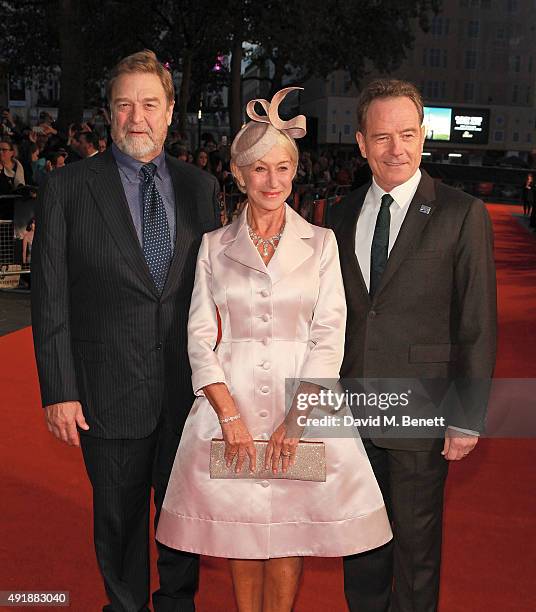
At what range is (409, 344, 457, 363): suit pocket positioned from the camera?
2811 mm

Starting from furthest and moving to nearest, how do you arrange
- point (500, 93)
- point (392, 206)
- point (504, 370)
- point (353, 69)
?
point (500, 93) < point (353, 69) < point (504, 370) < point (392, 206)

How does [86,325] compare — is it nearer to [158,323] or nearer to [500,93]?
[158,323]

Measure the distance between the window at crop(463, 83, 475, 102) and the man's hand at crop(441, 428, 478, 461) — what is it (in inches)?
2603

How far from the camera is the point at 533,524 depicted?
4.42 metres

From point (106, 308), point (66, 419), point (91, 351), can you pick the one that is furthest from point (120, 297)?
point (66, 419)

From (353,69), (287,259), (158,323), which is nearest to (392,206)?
(287,259)

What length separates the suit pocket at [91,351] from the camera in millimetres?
2975

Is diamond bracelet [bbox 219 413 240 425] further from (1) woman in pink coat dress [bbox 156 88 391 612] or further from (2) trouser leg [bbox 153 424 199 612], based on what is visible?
(2) trouser leg [bbox 153 424 199 612]

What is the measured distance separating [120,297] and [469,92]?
218 ft

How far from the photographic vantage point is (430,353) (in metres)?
2.82

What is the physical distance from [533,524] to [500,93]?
2591 inches

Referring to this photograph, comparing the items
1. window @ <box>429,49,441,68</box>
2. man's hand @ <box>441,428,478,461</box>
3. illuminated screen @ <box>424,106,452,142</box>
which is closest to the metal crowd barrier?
man's hand @ <box>441,428,478,461</box>

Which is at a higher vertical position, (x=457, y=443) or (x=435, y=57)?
(x=435, y=57)

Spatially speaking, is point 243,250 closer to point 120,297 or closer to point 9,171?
point 120,297
